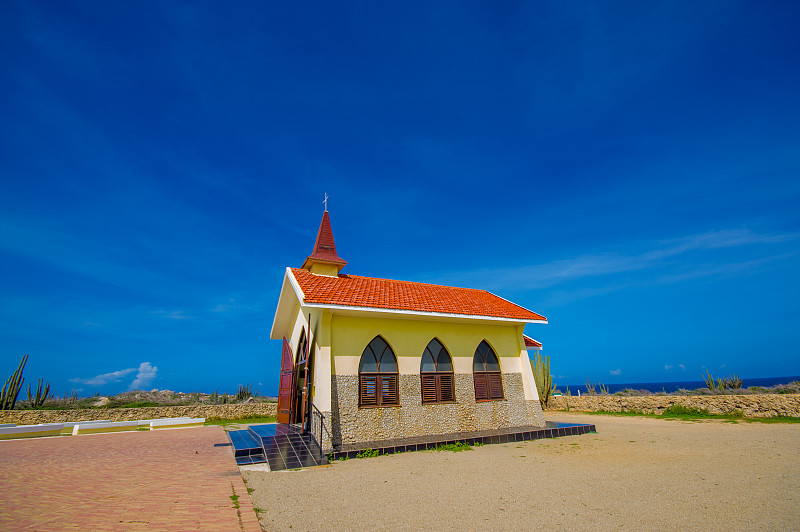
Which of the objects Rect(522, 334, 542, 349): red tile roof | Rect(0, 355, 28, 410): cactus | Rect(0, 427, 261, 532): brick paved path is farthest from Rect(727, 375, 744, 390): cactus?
Rect(0, 355, 28, 410): cactus

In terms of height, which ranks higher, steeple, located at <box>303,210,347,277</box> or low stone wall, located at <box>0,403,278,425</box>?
steeple, located at <box>303,210,347,277</box>

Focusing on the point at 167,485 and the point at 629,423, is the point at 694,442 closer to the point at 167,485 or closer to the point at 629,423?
the point at 629,423

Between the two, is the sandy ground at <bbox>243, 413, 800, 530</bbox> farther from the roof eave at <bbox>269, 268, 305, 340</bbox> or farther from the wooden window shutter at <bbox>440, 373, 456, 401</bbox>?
the roof eave at <bbox>269, 268, 305, 340</bbox>

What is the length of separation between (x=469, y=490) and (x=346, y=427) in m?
4.87

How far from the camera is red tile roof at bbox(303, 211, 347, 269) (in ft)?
47.7

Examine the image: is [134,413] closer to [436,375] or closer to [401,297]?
[401,297]

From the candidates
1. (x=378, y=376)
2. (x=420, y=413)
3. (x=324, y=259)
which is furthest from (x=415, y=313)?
(x=324, y=259)

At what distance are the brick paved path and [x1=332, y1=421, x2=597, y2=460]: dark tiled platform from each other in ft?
9.51

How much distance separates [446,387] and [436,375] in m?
0.51

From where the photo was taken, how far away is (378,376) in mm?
11453

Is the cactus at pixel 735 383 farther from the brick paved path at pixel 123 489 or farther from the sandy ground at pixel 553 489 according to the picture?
the brick paved path at pixel 123 489

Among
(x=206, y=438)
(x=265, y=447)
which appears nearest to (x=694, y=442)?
(x=265, y=447)

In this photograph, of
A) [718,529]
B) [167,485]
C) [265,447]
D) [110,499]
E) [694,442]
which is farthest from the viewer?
[694,442]

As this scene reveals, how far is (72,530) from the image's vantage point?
4.52 metres
